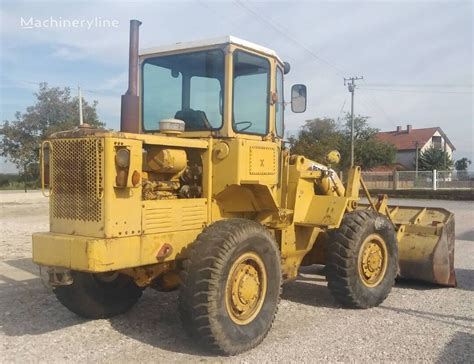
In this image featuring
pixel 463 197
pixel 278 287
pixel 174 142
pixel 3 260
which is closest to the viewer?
pixel 174 142

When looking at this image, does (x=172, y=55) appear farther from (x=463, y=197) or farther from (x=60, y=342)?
(x=463, y=197)

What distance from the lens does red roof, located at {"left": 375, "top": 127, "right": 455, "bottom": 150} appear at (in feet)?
224

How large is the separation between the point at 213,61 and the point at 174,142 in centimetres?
111

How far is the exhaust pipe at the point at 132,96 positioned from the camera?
5.67 metres

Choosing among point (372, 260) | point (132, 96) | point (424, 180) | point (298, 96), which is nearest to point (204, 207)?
point (132, 96)

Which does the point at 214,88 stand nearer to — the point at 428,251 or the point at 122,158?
the point at 122,158

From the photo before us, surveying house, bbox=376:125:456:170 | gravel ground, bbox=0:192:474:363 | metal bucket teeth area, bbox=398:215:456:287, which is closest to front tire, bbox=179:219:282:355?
gravel ground, bbox=0:192:474:363

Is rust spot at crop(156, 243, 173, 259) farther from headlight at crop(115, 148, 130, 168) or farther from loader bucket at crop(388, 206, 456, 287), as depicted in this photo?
loader bucket at crop(388, 206, 456, 287)

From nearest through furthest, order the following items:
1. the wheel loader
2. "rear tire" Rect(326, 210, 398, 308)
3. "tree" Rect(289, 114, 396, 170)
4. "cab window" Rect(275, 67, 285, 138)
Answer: the wheel loader → "cab window" Rect(275, 67, 285, 138) → "rear tire" Rect(326, 210, 398, 308) → "tree" Rect(289, 114, 396, 170)

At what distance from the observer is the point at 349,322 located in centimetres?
589

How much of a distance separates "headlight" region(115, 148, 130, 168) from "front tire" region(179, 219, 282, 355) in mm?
949

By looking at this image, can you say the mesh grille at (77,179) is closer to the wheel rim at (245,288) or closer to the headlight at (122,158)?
the headlight at (122,158)

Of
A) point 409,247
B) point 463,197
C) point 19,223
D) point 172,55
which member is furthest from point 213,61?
point 463,197

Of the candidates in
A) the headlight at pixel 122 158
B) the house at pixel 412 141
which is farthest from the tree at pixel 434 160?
the headlight at pixel 122 158
